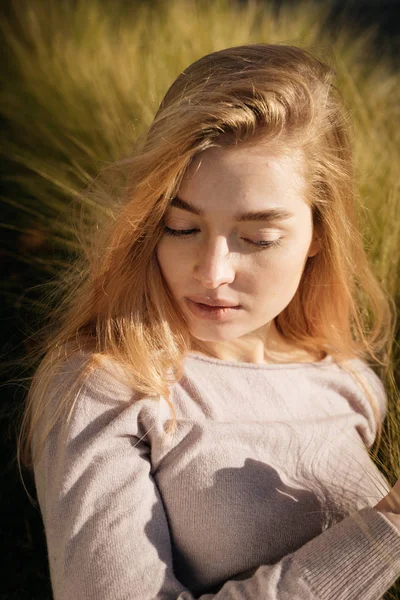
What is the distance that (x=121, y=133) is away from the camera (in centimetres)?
280

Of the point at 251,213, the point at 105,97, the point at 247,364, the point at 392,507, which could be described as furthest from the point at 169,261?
the point at 105,97

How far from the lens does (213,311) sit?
5.07 feet

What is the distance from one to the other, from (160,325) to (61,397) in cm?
29

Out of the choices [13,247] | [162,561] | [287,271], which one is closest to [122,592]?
[162,561]

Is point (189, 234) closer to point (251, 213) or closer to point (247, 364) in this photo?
point (251, 213)

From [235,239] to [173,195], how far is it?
0.16 meters

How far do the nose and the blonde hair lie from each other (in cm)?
13

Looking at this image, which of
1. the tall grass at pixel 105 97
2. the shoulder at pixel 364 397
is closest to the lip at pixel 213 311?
the shoulder at pixel 364 397

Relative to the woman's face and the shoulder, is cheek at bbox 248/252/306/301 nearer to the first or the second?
the woman's face

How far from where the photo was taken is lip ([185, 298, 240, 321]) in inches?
60.7

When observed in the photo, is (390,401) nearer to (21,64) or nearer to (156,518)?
(156,518)

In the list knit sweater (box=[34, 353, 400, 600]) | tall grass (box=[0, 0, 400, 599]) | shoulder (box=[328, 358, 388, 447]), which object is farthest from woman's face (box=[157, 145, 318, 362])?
tall grass (box=[0, 0, 400, 599])

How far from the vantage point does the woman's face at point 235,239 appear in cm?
142

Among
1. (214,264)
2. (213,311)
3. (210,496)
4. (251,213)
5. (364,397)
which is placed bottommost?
(210,496)
